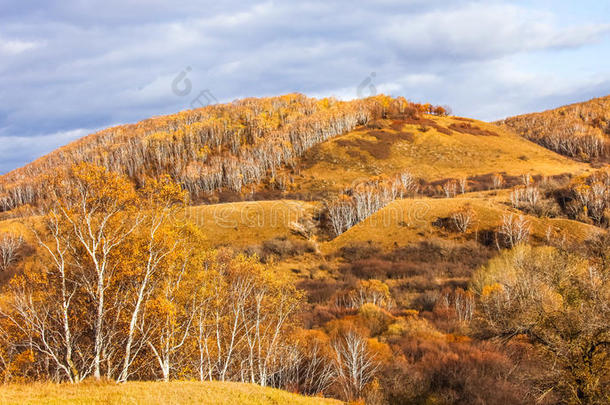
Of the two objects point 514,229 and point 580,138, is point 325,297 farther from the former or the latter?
point 580,138

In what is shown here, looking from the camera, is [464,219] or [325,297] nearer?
[325,297]

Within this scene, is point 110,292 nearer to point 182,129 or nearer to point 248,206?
point 248,206

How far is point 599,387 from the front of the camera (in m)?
20.4

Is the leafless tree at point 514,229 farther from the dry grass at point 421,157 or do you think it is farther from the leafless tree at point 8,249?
the leafless tree at point 8,249

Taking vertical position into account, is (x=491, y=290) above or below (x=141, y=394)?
below

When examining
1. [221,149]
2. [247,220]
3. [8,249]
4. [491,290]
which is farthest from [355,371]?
[221,149]

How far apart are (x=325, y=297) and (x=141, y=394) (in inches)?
1855

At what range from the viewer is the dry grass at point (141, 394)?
46.6ft

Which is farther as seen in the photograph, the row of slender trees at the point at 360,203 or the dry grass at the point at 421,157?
the dry grass at the point at 421,157

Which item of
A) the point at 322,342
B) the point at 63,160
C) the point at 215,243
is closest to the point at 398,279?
the point at 322,342

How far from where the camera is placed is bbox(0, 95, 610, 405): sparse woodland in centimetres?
2256

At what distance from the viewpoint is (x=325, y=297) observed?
6091 centimetres

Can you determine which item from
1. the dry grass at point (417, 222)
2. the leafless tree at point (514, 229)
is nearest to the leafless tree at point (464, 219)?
the dry grass at point (417, 222)

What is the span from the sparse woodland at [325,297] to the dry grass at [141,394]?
90.9 inches
